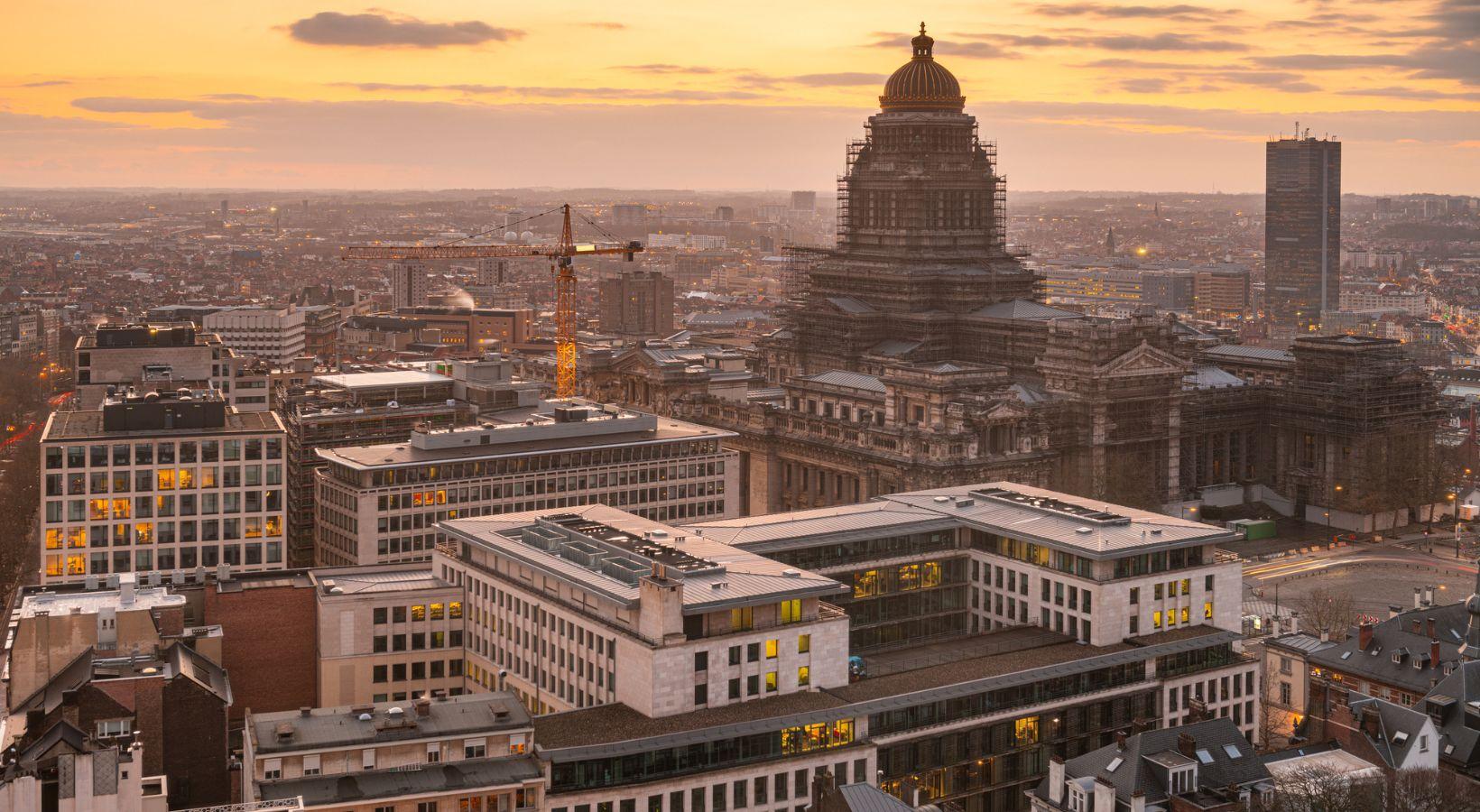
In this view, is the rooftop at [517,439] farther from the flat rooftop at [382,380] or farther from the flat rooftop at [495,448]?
the flat rooftop at [382,380]

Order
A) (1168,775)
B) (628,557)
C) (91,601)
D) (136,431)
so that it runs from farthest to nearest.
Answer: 1. (136,431)
2. (91,601)
3. (628,557)
4. (1168,775)

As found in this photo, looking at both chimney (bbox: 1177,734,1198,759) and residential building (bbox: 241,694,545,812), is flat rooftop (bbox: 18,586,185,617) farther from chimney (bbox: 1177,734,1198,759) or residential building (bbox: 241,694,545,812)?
chimney (bbox: 1177,734,1198,759)

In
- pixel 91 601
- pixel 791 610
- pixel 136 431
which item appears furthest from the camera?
pixel 136 431

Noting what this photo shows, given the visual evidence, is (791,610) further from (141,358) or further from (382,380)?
(141,358)

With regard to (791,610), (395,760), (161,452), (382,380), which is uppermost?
(382,380)

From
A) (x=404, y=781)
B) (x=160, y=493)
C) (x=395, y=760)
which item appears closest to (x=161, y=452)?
(x=160, y=493)

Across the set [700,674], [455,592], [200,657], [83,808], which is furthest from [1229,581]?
[83,808]

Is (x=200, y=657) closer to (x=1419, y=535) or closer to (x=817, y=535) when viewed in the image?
(x=817, y=535)

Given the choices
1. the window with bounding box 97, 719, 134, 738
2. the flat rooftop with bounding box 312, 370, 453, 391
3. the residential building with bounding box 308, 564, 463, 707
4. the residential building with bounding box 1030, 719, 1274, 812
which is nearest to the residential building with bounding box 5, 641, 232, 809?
the window with bounding box 97, 719, 134, 738
